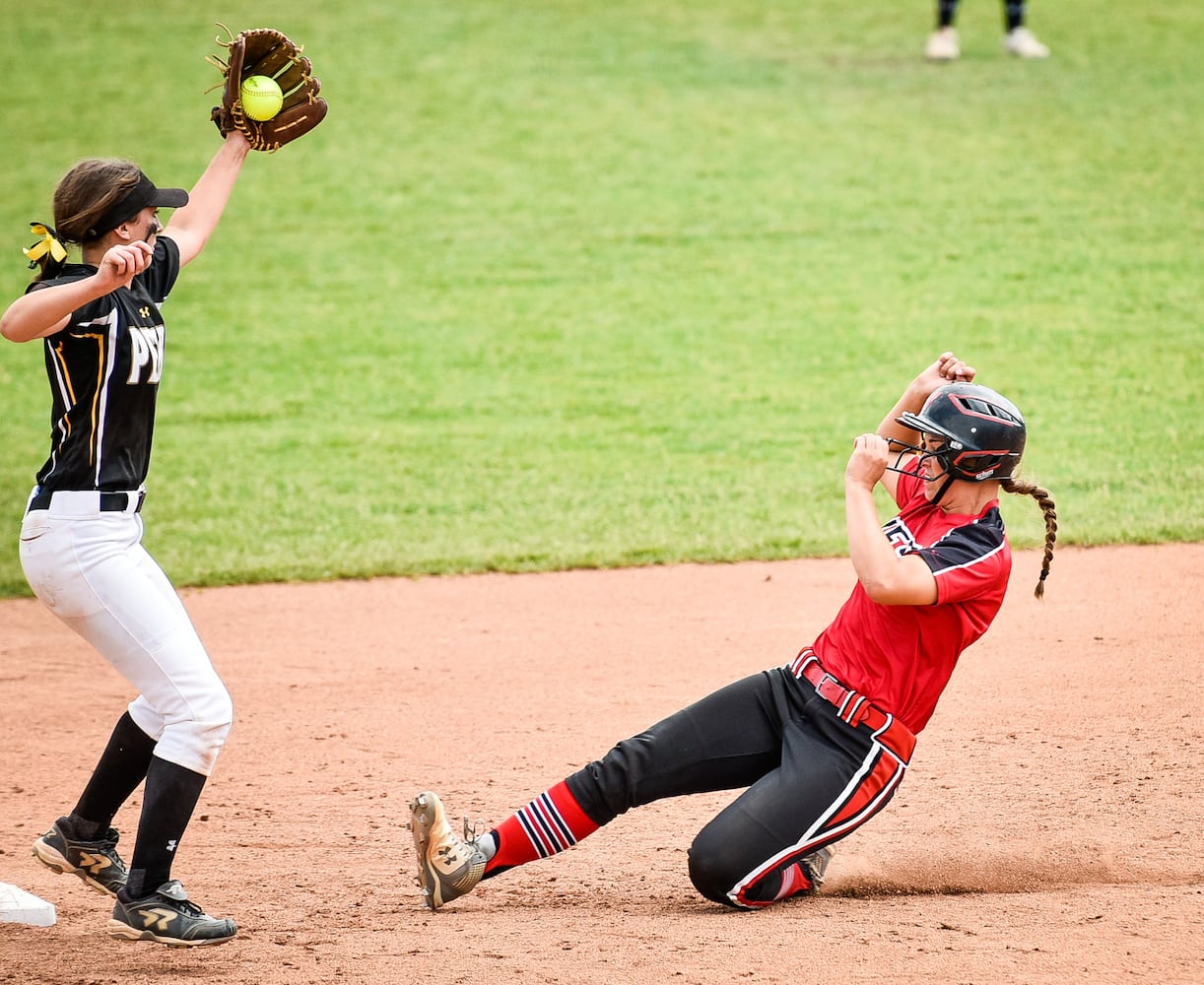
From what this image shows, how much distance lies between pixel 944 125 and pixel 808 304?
16.9 ft

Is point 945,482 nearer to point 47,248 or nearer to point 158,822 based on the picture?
point 158,822

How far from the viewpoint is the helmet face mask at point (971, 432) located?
384cm

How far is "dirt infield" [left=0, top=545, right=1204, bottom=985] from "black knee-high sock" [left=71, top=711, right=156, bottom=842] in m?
0.30

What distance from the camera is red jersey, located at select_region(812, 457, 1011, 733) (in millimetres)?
3812

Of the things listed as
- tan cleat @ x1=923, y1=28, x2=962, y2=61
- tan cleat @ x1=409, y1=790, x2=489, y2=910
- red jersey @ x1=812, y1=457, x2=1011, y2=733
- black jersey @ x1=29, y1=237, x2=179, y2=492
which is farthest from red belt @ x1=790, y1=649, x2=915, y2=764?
tan cleat @ x1=923, y1=28, x2=962, y2=61

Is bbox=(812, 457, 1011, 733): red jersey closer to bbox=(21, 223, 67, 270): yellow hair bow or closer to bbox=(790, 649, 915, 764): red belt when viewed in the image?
bbox=(790, 649, 915, 764): red belt

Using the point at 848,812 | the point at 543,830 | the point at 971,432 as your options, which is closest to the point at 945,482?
the point at 971,432

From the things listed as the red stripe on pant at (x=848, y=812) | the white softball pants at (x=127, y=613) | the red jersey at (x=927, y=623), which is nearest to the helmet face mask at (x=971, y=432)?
the red jersey at (x=927, y=623)

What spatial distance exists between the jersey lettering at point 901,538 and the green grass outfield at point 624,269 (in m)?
3.79

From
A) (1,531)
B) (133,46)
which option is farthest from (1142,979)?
(133,46)

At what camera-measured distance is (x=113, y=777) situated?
154 inches

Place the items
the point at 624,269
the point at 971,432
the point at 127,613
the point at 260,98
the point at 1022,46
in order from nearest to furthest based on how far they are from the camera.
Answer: the point at 127,613 → the point at 971,432 → the point at 260,98 → the point at 624,269 → the point at 1022,46

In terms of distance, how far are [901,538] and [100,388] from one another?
2211 millimetres

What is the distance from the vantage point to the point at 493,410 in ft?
35.0
